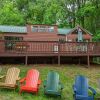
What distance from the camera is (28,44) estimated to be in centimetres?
1627

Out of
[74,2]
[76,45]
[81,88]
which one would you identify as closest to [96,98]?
[81,88]

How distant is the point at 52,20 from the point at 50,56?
53.2 feet

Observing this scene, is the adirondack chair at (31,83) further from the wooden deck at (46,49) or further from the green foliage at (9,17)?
the green foliage at (9,17)

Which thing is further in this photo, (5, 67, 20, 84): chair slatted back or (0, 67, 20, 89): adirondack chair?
(5, 67, 20, 84): chair slatted back

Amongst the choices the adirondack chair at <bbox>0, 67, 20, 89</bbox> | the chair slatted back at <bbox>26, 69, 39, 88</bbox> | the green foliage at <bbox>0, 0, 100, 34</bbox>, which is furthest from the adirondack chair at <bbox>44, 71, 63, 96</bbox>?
the green foliage at <bbox>0, 0, 100, 34</bbox>

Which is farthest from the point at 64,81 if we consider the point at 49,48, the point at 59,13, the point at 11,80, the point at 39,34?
the point at 59,13

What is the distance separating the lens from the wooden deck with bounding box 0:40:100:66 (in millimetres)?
16016

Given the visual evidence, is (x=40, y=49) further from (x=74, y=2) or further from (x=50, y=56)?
(x=74, y=2)

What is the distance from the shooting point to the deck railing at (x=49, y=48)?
1609 centimetres

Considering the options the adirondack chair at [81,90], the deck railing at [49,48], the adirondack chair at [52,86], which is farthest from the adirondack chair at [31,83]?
the deck railing at [49,48]

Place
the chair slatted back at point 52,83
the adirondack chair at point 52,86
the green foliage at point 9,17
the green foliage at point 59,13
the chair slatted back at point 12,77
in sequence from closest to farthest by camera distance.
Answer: the adirondack chair at point 52,86 → the chair slatted back at point 52,83 → the chair slatted back at point 12,77 → the green foliage at point 59,13 → the green foliage at point 9,17

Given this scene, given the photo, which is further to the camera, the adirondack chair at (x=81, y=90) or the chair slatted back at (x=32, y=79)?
the chair slatted back at (x=32, y=79)

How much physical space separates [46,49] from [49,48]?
20 centimetres

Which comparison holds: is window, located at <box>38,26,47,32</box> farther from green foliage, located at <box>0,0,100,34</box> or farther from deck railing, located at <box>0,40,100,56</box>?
green foliage, located at <box>0,0,100,34</box>
